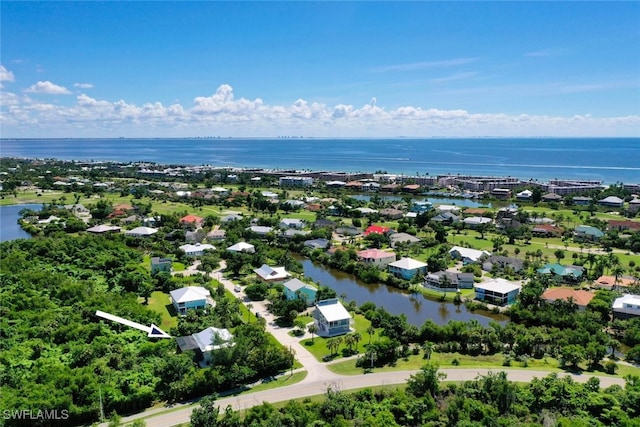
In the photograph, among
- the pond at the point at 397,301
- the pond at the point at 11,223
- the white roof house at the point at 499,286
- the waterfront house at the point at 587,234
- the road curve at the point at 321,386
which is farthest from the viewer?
the pond at the point at 11,223

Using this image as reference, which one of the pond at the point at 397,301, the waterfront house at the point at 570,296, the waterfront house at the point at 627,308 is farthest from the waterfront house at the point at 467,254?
the waterfront house at the point at 627,308

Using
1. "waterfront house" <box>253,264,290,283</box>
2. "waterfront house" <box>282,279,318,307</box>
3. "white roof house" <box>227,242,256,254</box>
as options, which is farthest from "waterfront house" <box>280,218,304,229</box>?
"waterfront house" <box>282,279,318,307</box>

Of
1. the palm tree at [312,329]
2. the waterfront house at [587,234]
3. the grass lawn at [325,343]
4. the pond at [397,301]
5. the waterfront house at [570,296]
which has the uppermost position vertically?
the waterfront house at [587,234]

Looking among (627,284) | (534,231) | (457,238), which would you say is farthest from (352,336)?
(534,231)

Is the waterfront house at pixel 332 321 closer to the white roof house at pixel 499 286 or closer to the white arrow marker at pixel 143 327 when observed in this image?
the white arrow marker at pixel 143 327

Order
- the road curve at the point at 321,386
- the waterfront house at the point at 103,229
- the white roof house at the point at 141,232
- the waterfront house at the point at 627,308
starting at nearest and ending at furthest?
the road curve at the point at 321,386 < the waterfront house at the point at 627,308 < the white roof house at the point at 141,232 < the waterfront house at the point at 103,229

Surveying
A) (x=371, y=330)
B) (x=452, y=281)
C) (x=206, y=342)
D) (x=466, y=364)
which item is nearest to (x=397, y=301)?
(x=452, y=281)

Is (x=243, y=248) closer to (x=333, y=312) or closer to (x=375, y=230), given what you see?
(x=375, y=230)
